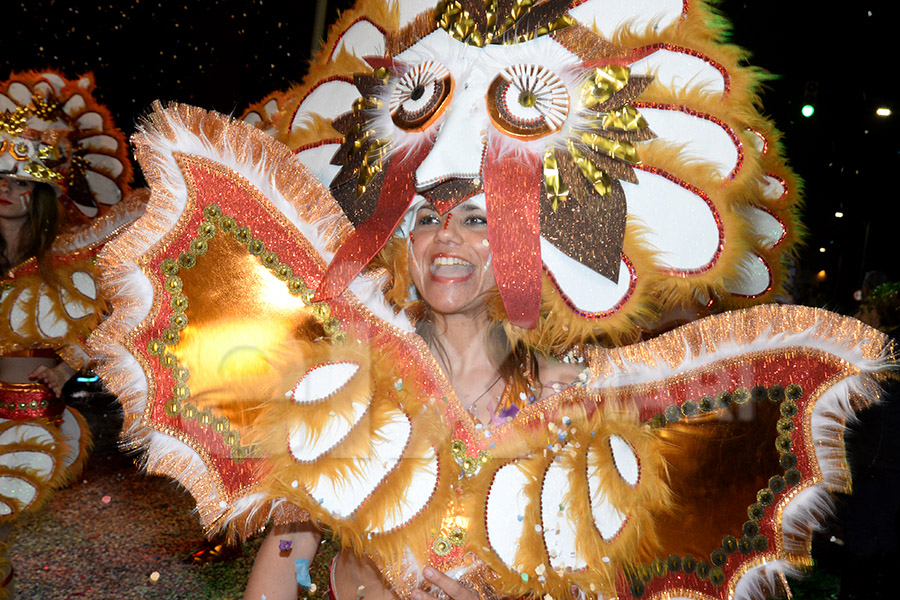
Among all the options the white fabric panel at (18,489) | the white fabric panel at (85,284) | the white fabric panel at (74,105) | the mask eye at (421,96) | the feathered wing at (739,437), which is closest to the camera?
the feathered wing at (739,437)

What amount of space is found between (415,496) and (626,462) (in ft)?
1.01

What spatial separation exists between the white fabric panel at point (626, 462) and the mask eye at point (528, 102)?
462 mm

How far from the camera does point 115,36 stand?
297cm

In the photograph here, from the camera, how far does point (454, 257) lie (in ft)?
3.48

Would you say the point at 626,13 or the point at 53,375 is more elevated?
the point at 626,13

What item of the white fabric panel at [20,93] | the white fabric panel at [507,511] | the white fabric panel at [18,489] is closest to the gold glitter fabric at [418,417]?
the white fabric panel at [507,511]

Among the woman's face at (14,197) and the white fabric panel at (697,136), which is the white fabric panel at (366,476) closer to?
the white fabric panel at (697,136)

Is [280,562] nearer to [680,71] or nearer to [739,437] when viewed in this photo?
[739,437]

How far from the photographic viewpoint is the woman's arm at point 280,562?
3.85 ft

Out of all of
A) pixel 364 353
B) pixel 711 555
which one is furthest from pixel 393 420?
pixel 711 555

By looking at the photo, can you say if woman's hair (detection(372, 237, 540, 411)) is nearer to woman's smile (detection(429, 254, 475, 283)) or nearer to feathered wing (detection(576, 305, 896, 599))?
woman's smile (detection(429, 254, 475, 283))

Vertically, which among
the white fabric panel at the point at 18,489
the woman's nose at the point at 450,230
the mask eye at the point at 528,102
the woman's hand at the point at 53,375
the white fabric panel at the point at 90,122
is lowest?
the white fabric panel at the point at 18,489

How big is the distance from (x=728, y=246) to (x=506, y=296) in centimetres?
32

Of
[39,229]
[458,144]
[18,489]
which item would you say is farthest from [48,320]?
[458,144]
